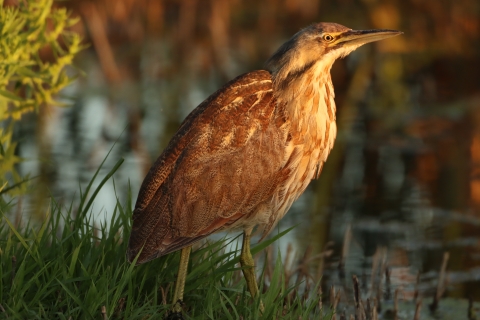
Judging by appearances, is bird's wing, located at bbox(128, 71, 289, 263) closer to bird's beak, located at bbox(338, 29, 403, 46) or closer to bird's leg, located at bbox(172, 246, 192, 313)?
bird's leg, located at bbox(172, 246, 192, 313)

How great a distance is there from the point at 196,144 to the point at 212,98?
0.20 metres

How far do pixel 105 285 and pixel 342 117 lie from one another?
589 cm

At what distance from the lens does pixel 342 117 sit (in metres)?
8.73

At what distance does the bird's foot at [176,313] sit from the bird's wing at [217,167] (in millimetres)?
258

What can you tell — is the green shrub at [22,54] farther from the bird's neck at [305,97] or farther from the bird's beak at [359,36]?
the bird's beak at [359,36]

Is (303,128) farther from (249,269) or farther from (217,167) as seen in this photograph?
(249,269)

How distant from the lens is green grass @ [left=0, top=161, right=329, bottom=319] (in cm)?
306

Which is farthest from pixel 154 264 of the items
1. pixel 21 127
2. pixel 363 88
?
pixel 363 88

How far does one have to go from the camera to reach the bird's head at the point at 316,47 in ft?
11.4

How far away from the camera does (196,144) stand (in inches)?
133

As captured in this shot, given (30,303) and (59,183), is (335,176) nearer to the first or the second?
(59,183)

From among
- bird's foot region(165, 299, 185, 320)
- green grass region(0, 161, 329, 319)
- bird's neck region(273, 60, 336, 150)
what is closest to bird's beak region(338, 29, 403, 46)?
bird's neck region(273, 60, 336, 150)

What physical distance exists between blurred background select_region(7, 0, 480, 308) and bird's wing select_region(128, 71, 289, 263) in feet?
1.18

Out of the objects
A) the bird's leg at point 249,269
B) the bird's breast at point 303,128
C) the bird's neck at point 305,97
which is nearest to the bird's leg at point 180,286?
the bird's leg at point 249,269
